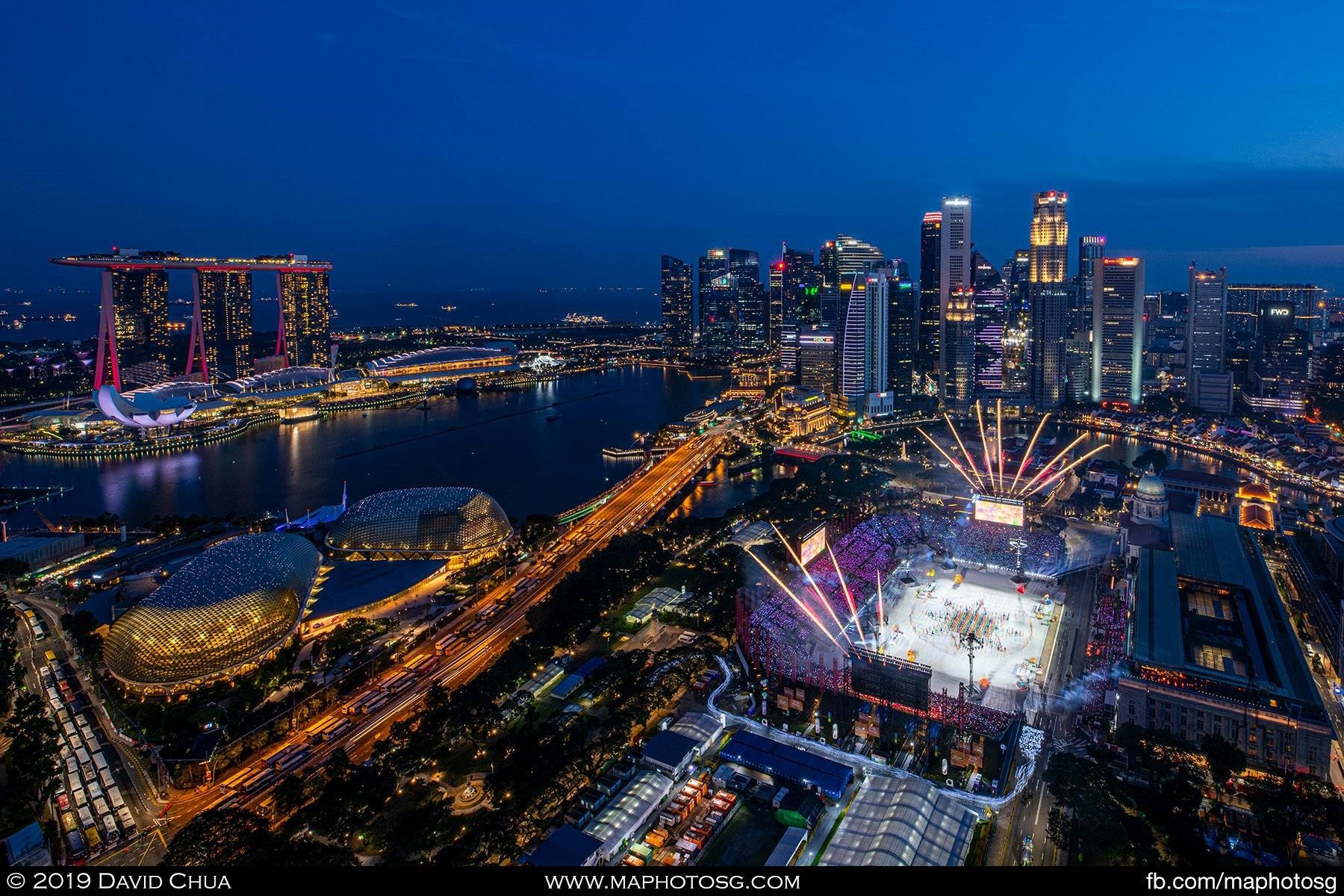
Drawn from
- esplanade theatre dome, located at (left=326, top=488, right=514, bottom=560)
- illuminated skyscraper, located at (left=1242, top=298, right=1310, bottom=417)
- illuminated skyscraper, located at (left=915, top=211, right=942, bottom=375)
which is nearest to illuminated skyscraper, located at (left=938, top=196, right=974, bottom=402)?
illuminated skyscraper, located at (left=915, top=211, right=942, bottom=375)

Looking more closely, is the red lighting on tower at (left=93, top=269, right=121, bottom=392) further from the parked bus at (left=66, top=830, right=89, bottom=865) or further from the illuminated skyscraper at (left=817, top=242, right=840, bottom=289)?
the illuminated skyscraper at (left=817, top=242, right=840, bottom=289)

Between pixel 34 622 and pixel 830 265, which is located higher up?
pixel 830 265

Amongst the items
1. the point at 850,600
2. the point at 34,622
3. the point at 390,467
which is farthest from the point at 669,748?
the point at 390,467

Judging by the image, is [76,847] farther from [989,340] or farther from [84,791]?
[989,340]

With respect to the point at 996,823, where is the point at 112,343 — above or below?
above

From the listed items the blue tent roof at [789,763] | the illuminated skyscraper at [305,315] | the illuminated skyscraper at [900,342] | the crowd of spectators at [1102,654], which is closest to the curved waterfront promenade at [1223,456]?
the illuminated skyscraper at [900,342]

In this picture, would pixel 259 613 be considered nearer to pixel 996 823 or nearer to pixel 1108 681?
pixel 996 823

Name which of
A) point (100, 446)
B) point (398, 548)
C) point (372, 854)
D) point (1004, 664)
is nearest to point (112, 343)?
point (100, 446)
